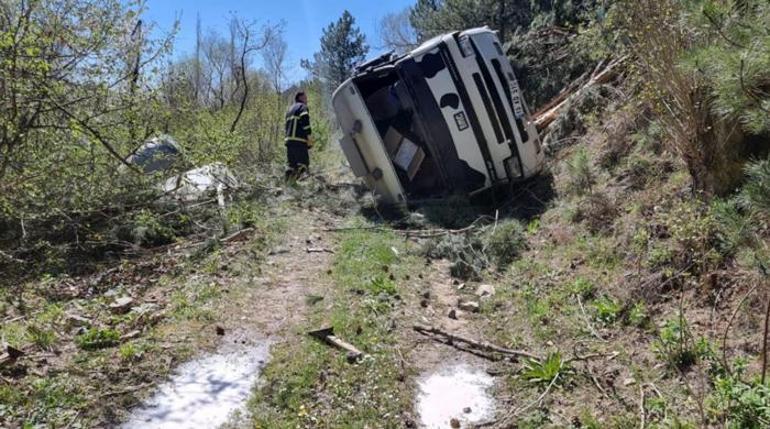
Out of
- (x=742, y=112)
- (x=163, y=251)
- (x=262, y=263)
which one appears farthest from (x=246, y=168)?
(x=742, y=112)

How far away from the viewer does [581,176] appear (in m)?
6.05

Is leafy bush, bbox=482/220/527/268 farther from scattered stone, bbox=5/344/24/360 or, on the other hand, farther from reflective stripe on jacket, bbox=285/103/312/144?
reflective stripe on jacket, bbox=285/103/312/144

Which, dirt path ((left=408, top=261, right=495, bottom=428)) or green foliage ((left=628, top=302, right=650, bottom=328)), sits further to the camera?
green foliage ((left=628, top=302, right=650, bottom=328))

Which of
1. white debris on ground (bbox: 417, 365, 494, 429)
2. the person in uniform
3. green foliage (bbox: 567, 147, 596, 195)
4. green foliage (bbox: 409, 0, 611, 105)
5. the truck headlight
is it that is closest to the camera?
white debris on ground (bbox: 417, 365, 494, 429)

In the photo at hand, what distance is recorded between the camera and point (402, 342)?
3789 mm

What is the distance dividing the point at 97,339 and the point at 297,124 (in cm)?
575

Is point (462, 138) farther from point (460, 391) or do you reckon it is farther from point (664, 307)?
point (460, 391)

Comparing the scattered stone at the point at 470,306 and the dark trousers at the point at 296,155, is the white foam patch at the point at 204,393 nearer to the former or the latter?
the scattered stone at the point at 470,306

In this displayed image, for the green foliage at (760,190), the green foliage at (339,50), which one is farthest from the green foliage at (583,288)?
the green foliage at (339,50)

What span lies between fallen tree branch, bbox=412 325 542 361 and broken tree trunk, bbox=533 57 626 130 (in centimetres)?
497

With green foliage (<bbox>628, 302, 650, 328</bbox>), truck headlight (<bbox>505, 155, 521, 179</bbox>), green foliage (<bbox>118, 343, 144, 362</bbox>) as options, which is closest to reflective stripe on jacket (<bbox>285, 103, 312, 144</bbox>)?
truck headlight (<bbox>505, 155, 521, 179</bbox>)

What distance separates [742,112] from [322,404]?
2.70 m

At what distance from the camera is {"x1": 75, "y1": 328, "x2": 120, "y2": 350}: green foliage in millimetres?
3662

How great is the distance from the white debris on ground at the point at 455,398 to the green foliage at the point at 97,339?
7.11 ft
